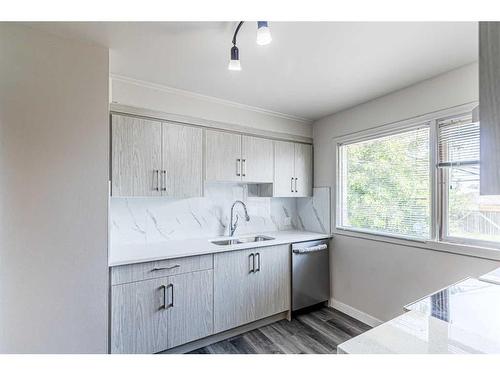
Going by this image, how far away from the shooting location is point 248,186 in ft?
10.4

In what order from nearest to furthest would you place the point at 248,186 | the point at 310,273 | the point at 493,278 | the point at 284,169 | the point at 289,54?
the point at 493,278 < the point at 289,54 < the point at 310,273 < the point at 284,169 < the point at 248,186

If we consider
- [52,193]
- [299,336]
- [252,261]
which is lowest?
[299,336]

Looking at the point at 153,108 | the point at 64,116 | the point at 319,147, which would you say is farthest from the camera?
the point at 319,147

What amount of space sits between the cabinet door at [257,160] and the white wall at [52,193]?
56.4 inches

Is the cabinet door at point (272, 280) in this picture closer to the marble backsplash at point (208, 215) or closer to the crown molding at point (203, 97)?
the marble backsplash at point (208, 215)

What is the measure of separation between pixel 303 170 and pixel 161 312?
224cm

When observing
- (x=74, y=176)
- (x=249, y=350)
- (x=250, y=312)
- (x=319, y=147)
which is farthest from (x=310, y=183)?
(x=74, y=176)

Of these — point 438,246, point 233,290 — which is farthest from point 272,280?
point 438,246


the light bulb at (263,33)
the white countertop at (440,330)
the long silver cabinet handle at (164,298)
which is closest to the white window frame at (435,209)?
the white countertop at (440,330)

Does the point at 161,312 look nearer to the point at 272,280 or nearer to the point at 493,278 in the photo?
the point at 272,280

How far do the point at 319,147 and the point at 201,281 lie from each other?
7.17 feet

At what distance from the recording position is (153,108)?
90.3 inches

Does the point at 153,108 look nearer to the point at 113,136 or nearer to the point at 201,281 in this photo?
the point at 113,136

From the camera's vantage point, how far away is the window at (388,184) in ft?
7.43
